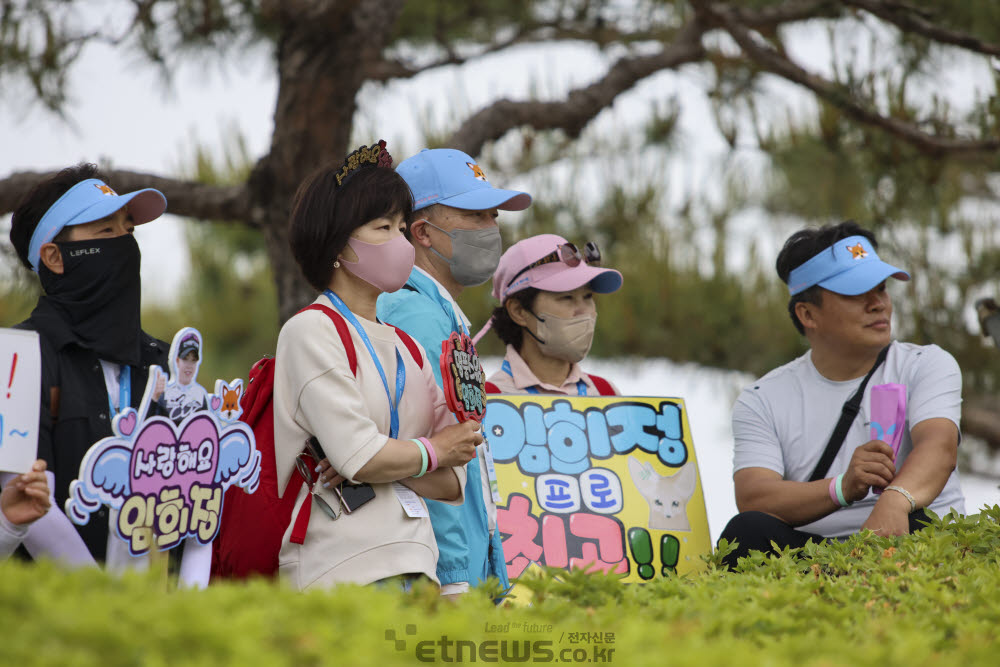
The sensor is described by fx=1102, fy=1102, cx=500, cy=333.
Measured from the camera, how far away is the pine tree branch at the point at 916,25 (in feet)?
16.1

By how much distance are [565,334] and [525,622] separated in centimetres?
219

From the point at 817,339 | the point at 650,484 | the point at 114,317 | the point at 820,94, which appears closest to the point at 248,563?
the point at 114,317

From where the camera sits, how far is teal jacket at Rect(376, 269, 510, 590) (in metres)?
2.64

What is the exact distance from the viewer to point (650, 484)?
3.90 m

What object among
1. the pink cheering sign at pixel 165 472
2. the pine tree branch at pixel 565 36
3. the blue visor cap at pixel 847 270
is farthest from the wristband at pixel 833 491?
the pine tree branch at pixel 565 36

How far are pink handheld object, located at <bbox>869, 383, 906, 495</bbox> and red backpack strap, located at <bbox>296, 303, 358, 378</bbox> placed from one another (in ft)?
6.23

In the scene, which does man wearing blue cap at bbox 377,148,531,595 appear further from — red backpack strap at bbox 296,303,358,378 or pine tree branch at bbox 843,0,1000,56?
pine tree branch at bbox 843,0,1000,56

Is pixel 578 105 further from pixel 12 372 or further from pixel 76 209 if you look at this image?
pixel 12 372

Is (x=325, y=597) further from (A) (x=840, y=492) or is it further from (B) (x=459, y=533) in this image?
(A) (x=840, y=492)

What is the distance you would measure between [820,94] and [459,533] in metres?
3.76

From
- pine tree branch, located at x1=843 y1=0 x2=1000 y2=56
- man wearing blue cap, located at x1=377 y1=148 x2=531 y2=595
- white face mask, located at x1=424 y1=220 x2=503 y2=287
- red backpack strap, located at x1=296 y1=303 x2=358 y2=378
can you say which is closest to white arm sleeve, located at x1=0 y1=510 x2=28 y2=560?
red backpack strap, located at x1=296 y1=303 x2=358 y2=378

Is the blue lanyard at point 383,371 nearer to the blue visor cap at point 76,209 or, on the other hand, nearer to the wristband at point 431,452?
the wristband at point 431,452

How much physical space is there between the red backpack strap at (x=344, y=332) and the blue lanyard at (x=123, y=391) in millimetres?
559

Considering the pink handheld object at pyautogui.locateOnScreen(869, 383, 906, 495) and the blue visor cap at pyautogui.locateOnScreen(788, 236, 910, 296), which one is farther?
the blue visor cap at pyautogui.locateOnScreen(788, 236, 910, 296)
